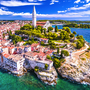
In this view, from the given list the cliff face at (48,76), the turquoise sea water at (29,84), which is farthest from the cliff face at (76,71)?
the cliff face at (48,76)

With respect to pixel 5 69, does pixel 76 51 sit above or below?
above

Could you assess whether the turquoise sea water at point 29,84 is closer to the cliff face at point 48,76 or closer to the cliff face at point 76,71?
the cliff face at point 48,76

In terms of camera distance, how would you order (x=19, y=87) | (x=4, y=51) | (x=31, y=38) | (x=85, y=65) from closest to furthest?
(x=19, y=87) → (x=85, y=65) → (x=4, y=51) → (x=31, y=38)

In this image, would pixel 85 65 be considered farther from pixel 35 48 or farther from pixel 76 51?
pixel 35 48

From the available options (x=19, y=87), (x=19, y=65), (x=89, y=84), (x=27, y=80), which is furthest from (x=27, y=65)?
(x=89, y=84)

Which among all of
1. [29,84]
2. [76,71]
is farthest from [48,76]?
[76,71]

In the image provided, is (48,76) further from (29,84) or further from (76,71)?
(76,71)

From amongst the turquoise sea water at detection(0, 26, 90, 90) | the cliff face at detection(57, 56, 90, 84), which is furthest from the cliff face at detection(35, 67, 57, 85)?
the cliff face at detection(57, 56, 90, 84)
